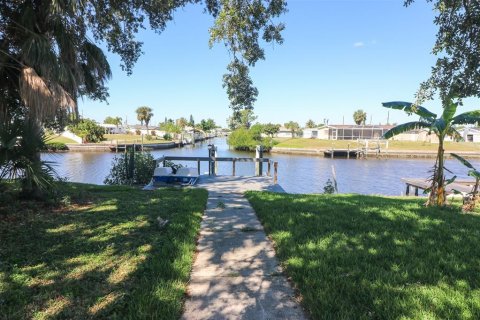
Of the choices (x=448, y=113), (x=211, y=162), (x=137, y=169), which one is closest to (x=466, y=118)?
(x=448, y=113)

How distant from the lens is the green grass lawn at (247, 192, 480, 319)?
289 centimetres

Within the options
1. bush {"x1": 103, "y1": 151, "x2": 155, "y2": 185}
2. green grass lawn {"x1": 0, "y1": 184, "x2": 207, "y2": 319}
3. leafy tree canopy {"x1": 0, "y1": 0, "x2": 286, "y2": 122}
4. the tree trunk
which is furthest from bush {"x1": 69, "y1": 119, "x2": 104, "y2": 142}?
the tree trunk

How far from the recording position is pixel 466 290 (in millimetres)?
3154

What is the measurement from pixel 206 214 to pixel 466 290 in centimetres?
470

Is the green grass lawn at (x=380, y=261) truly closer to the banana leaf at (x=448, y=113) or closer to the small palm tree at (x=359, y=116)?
the banana leaf at (x=448, y=113)

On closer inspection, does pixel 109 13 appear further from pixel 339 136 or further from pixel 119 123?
pixel 119 123

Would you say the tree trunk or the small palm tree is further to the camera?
the small palm tree

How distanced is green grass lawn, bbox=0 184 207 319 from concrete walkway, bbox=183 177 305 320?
0.59ft

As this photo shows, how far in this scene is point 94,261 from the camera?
389 cm

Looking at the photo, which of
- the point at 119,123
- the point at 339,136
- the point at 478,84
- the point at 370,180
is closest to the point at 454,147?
the point at 339,136

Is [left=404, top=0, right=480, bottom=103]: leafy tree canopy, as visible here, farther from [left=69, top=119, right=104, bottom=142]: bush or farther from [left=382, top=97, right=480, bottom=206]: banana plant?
[left=69, top=119, right=104, bottom=142]: bush

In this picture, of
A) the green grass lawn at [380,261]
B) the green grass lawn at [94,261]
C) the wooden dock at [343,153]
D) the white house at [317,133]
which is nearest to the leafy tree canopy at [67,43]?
the green grass lawn at [94,261]

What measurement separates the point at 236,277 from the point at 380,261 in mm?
1783

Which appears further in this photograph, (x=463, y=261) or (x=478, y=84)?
(x=478, y=84)
